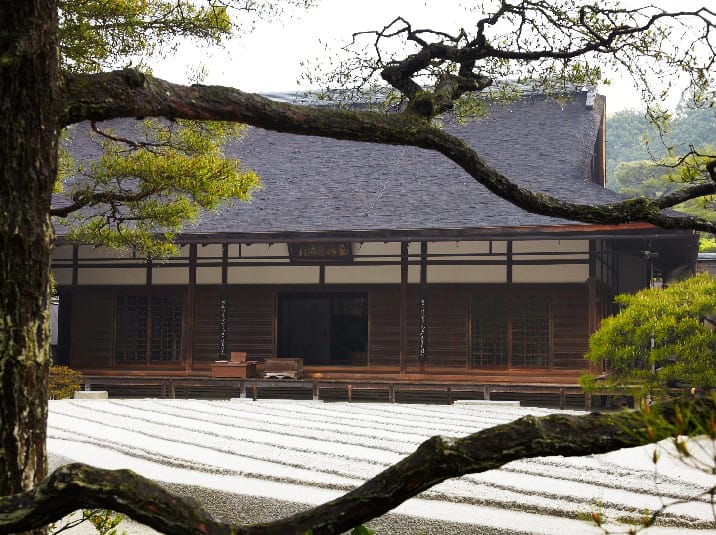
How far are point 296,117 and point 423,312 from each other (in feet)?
39.1

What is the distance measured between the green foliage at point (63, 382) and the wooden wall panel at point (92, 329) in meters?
1.19

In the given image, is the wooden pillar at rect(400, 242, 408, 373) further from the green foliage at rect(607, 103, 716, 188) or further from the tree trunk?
the green foliage at rect(607, 103, 716, 188)

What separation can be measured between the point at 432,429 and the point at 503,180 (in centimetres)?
683

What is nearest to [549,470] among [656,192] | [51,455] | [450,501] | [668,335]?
[450,501]

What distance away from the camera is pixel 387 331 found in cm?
1612

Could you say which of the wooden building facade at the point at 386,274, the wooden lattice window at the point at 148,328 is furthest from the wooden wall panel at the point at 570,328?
the wooden lattice window at the point at 148,328

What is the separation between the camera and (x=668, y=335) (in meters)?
11.0

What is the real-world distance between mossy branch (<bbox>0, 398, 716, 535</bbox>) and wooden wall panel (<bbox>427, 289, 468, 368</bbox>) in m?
12.6

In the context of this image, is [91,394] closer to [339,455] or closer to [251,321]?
[251,321]

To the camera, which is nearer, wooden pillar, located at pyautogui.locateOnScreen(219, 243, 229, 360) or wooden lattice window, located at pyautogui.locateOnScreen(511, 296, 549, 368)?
wooden lattice window, located at pyautogui.locateOnScreen(511, 296, 549, 368)

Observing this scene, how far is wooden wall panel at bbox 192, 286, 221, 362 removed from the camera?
16.8 metres

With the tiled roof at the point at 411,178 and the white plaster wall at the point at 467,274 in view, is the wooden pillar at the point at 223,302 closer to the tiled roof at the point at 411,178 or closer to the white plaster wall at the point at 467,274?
the tiled roof at the point at 411,178

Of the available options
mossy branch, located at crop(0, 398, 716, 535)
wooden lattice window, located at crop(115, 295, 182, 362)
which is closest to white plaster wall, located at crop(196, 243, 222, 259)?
wooden lattice window, located at crop(115, 295, 182, 362)

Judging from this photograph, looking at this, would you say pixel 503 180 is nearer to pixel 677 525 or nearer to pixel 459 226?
pixel 677 525
